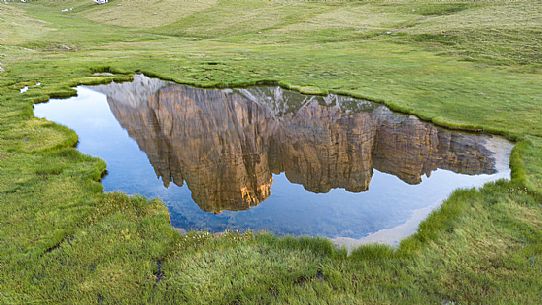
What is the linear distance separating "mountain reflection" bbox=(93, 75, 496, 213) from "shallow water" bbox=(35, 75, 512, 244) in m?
0.08

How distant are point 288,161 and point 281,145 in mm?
2159

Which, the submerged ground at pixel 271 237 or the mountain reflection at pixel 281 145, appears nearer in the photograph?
the submerged ground at pixel 271 237

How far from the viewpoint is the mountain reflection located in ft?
64.3

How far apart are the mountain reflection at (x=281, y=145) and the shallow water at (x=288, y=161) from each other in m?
0.08

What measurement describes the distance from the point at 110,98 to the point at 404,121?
29147 mm

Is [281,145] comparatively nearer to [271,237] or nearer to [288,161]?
[288,161]

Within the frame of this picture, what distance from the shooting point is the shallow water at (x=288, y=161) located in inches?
634

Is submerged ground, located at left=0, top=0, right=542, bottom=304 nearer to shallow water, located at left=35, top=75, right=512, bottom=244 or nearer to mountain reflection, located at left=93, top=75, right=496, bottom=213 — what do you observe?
shallow water, located at left=35, top=75, right=512, bottom=244

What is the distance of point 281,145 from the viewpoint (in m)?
23.7

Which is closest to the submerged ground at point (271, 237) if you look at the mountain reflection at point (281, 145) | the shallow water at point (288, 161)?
the shallow water at point (288, 161)

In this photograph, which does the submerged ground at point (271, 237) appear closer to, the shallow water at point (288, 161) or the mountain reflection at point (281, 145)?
the shallow water at point (288, 161)

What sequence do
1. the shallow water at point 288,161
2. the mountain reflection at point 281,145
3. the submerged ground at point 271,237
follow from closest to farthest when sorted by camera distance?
the submerged ground at point 271,237, the shallow water at point 288,161, the mountain reflection at point 281,145

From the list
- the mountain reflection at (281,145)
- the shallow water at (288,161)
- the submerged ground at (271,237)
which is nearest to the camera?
the submerged ground at (271,237)

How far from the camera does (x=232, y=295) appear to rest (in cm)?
1025
